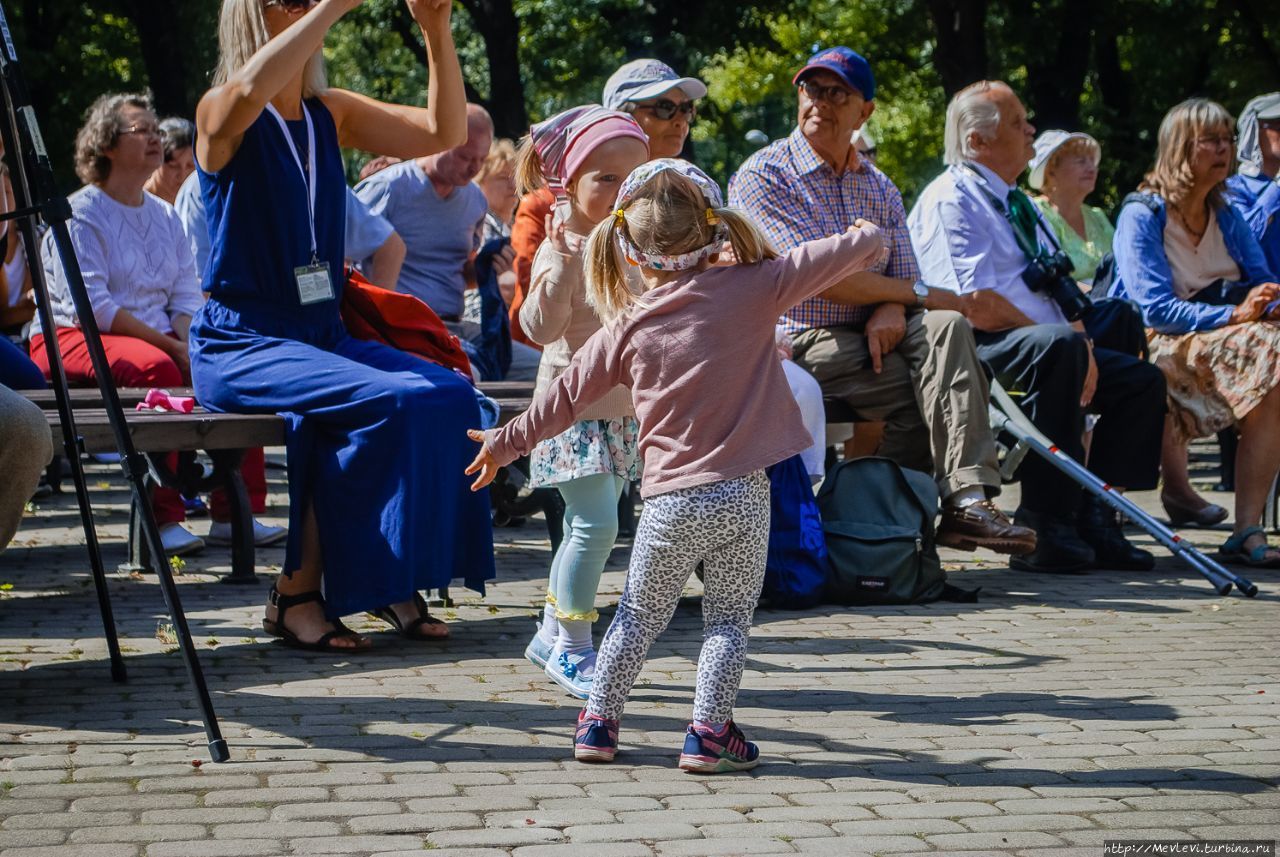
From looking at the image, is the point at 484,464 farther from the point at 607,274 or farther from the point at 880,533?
the point at 880,533

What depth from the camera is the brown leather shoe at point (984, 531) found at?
687 cm

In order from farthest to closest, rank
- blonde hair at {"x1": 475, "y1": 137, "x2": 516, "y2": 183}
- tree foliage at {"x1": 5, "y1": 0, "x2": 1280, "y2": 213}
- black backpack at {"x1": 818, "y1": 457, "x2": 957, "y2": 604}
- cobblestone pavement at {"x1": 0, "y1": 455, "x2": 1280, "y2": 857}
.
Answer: tree foliage at {"x1": 5, "y1": 0, "x2": 1280, "y2": 213} < blonde hair at {"x1": 475, "y1": 137, "x2": 516, "y2": 183} < black backpack at {"x1": 818, "y1": 457, "x2": 957, "y2": 604} < cobblestone pavement at {"x1": 0, "y1": 455, "x2": 1280, "y2": 857}

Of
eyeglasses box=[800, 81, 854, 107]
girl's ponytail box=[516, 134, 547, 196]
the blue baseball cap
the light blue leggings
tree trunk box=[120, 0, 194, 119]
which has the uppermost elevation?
tree trunk box=[120, 0, 194, 119]

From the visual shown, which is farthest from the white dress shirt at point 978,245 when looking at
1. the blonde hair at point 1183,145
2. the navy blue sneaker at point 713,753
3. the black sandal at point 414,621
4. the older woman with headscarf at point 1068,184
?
the navy blue sneaker at point 713,753

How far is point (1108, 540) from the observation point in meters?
7.64

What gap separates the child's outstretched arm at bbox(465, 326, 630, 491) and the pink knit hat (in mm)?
868

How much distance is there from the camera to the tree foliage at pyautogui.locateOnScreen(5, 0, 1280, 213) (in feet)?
69.8

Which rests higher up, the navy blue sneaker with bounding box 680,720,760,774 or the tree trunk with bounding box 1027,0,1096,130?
the tree trunk with bounding box 1027,0,1096,130

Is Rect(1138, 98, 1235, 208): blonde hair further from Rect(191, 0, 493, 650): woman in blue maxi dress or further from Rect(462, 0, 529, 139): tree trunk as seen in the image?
Rect(462, 0, 529, 139): tree trunk

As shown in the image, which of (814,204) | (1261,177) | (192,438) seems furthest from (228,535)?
(1261,177)

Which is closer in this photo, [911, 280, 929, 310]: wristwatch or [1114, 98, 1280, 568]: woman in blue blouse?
[911, 280, 929, 310]: wristwatch

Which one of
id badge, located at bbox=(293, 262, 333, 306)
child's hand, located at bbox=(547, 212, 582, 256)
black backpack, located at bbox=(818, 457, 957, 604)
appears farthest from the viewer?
black backpack, located at bbox=(818, 457, 957, 604)

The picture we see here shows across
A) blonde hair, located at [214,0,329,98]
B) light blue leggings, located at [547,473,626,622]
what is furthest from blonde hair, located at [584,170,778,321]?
blonde hair, located at [214,0,329,98]

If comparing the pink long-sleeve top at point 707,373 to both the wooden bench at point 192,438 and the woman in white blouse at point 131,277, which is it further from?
the woman in white blouse at point 131,277
